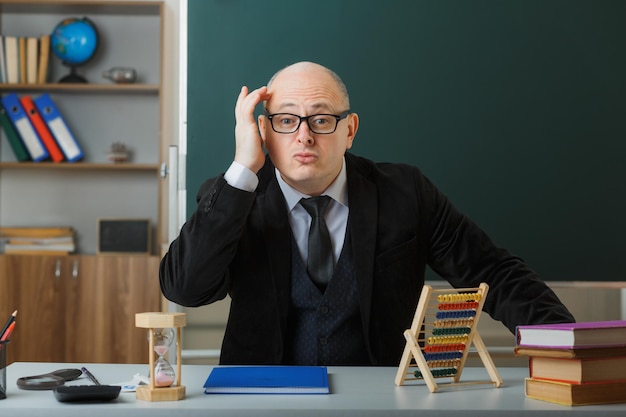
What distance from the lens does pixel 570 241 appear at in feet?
10.5

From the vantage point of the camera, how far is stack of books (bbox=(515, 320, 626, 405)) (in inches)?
51.6

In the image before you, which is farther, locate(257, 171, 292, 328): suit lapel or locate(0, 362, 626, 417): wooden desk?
locate(257, 171, 292, 328): suit lapel

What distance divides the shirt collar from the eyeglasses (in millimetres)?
185

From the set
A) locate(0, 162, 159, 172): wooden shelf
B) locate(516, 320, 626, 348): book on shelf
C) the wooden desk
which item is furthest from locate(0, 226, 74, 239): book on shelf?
locate(516, 320, 626, 348): book on shelf

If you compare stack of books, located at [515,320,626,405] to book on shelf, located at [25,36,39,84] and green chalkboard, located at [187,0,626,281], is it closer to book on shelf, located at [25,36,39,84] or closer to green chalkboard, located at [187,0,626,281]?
green chalkboard, located at [187,0,626,281]

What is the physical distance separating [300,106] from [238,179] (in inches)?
11.2

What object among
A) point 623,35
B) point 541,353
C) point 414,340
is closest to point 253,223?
point 414,340

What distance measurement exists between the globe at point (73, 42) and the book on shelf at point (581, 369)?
150 inches

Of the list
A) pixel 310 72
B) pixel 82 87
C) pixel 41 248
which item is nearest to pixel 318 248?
pixel 310 72

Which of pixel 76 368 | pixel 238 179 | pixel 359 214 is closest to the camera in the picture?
pixel 76 368

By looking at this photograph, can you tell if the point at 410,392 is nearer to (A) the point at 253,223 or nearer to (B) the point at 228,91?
(A) the point at 253,223

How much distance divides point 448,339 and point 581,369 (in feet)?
0.92

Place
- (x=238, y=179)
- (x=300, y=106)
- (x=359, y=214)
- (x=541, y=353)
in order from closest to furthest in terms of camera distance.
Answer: (x=541, y=353) → (x=238, y=179) → (x=300, y=106) → (x=359, y=214)

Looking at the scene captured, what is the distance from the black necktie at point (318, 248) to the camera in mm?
2104
